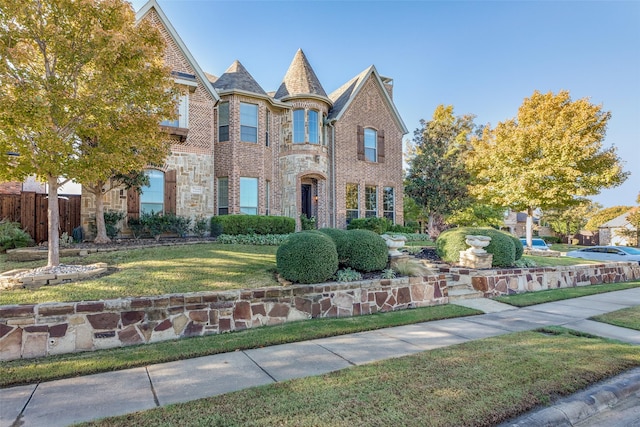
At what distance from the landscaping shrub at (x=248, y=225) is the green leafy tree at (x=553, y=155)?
1185 centimetres

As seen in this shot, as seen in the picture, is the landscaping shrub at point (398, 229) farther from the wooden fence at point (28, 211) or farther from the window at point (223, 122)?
the wooden fence at point (28, 211)

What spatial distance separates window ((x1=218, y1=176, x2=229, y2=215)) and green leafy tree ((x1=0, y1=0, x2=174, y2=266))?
698 centimetres

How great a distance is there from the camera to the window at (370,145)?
1917cm

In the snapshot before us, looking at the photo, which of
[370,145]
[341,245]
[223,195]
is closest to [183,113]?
[223,195]

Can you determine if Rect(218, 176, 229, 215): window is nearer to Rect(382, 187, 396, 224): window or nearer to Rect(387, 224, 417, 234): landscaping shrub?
Rect(387, 224, 417, 234): landscaping shrub

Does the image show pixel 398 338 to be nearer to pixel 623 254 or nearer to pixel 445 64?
pixel 445 64

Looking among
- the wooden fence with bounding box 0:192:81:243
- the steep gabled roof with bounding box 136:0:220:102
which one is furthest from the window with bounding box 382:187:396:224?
the wooden fence with bounding box 0:192:81:243

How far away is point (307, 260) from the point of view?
22.1 feet

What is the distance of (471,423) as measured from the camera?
2.88 meters

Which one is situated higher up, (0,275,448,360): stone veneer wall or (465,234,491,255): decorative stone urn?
(465,234,491,255): decorative stone urn

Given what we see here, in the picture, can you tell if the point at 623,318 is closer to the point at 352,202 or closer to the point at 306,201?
the point at 352,202

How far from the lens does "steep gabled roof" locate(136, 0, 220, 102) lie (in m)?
13.5

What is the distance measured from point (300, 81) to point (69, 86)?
11458 millimetres

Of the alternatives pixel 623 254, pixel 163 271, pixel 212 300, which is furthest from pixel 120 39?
pixel 623 254
